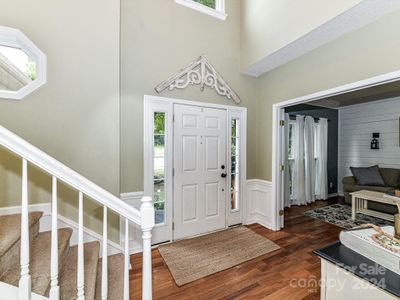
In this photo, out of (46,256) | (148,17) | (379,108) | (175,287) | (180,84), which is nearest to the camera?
(46,256)

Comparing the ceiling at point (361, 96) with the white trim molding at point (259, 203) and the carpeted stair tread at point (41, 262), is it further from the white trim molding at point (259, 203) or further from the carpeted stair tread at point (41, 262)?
the carpeted stair tread at point (41, 262)

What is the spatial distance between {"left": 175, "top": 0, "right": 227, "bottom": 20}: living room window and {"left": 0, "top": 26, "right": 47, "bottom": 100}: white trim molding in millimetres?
1984

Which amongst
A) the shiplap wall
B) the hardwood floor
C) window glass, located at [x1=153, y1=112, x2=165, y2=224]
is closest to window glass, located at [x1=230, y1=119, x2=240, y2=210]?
the hardwood floor

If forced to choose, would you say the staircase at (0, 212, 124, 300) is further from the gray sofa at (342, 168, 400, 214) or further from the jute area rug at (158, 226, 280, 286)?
the gray sofa at (342, 168, 400, 214)

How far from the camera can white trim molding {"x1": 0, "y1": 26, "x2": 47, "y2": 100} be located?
5.46 feet

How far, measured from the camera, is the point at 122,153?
242cm

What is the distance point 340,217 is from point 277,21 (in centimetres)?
361

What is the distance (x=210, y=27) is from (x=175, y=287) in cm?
352

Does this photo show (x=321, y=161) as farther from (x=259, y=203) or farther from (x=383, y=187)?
(x=259, y=203)

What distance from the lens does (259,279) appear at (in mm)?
1962

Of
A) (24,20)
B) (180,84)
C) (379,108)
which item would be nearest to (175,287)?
(180,84)

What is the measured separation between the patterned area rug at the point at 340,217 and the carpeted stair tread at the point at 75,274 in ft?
12.0

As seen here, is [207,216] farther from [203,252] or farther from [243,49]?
[243,49]

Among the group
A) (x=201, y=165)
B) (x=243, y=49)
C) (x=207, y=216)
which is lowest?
(x=207, y=216)
